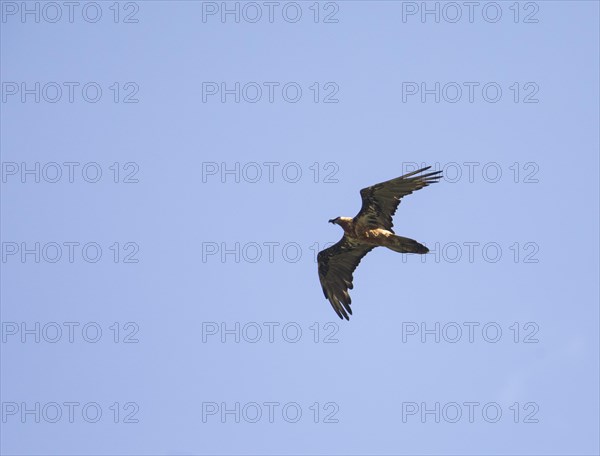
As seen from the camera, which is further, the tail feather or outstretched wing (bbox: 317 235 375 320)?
outstretched wing (bbox: 317 235 375 320)

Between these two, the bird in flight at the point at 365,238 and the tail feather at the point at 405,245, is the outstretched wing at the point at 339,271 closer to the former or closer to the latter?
the bird in flight at the point at 365,238

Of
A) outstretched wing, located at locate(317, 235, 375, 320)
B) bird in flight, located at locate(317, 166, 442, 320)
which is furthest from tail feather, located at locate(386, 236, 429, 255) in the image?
outstretched wing, located at locate(317, 235, 375, 320)

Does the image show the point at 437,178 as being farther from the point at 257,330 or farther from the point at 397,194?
the point at 257,330

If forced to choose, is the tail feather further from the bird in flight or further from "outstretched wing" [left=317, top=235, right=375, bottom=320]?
"outstretched wing" [left=317, top=235, right=375, bottom=320]

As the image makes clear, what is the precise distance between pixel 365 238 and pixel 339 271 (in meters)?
2.35

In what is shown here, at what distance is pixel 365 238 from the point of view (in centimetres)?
3017

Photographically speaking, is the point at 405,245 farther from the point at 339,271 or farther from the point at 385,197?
the point at 339,271

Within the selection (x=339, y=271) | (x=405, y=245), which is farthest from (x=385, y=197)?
(x=339, y=271)

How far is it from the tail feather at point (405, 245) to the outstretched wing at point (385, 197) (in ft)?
2.10

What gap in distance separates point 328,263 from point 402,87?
10.9 meters

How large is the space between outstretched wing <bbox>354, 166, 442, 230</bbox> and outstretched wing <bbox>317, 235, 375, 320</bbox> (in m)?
2.05

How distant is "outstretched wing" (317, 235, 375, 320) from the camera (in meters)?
31.9

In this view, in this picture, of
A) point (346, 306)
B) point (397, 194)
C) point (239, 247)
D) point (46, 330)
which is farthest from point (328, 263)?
point (46, 330)

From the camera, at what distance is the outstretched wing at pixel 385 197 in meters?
28.2
